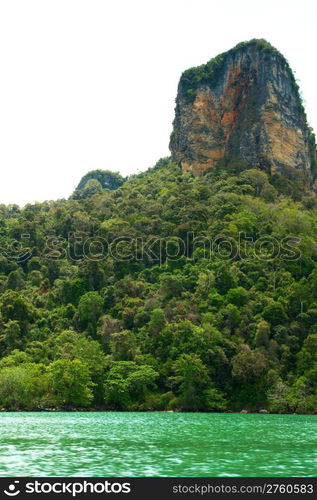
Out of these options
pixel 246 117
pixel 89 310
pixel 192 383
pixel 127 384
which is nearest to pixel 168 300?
pixel 89 310

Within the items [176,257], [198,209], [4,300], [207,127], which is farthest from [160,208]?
[4,300]

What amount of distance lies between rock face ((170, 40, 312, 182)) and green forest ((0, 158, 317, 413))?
4206 mm

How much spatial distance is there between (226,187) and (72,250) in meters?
24.1

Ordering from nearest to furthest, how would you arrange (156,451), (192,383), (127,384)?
(156,451) → (192,383) → (127,384)

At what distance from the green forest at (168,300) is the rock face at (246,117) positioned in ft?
13.8

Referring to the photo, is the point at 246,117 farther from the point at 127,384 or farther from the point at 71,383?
the point at 71,383

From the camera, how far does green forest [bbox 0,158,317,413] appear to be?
198 feet

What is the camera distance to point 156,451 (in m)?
24.5

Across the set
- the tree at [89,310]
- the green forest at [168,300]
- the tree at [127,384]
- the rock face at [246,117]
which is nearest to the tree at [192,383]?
the green forest at [168,300]

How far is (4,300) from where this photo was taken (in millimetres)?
78188

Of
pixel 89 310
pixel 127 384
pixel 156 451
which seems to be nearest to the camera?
pixel 156 451

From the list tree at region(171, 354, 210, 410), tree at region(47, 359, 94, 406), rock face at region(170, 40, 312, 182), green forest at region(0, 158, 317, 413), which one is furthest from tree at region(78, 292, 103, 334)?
rock face at region(170, 40, 312, 182)

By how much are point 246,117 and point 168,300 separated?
148 ft

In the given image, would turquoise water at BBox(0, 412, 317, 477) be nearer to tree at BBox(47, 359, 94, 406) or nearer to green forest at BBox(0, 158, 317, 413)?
tree at BBox(47, 359, 94, 406)
